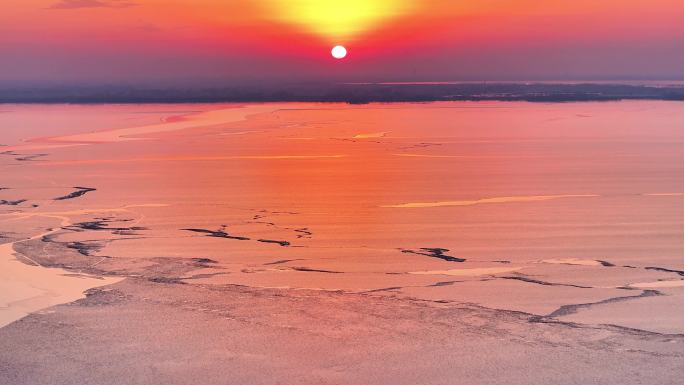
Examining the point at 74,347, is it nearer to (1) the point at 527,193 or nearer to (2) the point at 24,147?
(1) the point at 527,193

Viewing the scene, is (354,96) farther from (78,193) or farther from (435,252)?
(435,252)

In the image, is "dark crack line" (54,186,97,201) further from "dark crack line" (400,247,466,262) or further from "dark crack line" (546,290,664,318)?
"dark crack line" (546,290,664,318)

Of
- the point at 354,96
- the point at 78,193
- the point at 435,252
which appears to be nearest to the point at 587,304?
the point at 435,252

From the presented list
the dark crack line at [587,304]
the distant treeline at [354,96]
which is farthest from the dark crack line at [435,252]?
the distant treeline at [354,96]

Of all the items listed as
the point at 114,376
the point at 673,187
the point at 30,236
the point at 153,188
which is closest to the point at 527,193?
the point at 673,187

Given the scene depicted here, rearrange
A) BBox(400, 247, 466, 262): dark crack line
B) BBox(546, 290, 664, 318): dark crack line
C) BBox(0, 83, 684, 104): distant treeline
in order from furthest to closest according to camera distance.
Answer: BBox(0, 83, 684, 104): distant treeline < BBox(400, 247, 466, 262): dark crack line < BBox(546, 290, 664, 318): dark crack line

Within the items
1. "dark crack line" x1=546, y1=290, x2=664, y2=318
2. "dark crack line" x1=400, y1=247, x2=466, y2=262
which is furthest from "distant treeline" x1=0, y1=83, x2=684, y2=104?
"dark crack line" x1=546, y1=290, x2=664, y2=318

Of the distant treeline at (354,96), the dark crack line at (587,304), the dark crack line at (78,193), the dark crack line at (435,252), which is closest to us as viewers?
the dark crack line at (587,304)

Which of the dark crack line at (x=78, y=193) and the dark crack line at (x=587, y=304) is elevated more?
the dark crack line at (x=587, y=304)

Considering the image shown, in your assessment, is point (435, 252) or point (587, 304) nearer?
point (587, 304)

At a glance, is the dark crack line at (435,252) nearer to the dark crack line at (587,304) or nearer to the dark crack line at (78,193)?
the dark crack line at (587,304)

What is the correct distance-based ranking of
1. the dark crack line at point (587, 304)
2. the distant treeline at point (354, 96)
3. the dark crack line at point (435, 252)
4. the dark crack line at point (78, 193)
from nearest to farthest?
the dark crack line at point (587, 304) → the dark crack line at point (435, 252) → the dark crack line at point (78, 193) → the distant treeline at point (354, 96)
